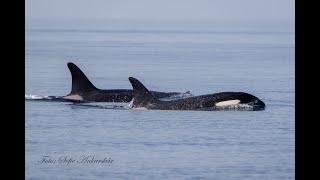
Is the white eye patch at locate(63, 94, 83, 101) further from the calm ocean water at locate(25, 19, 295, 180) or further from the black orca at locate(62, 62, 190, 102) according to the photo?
the calm ocean water at locate(25, 19, 295, 180)

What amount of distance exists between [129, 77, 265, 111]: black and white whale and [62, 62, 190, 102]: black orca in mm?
1429

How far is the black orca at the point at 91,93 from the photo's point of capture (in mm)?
22500

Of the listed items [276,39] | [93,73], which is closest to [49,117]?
[93,73]

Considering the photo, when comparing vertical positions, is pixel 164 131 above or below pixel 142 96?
below

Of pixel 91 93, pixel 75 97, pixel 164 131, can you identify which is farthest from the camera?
pixel 91 93

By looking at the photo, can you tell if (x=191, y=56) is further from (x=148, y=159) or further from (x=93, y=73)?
(x=148, y=159)

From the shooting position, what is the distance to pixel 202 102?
67.6 feet

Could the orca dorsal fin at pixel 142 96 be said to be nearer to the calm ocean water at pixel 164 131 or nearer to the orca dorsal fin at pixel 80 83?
the calm ocean water at pixel 164 131

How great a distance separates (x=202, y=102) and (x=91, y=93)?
3.31 m

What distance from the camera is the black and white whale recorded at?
2034 cm

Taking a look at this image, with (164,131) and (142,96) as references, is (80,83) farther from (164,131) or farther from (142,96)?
(164,131)

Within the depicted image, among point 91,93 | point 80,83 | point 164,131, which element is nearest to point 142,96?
point 91,93

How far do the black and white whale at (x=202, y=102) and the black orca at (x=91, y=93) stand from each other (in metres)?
1.43

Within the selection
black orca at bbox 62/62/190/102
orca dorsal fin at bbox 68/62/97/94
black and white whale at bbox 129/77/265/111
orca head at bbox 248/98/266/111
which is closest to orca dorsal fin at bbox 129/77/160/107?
black and white whale at bbox 129/77/265/111
